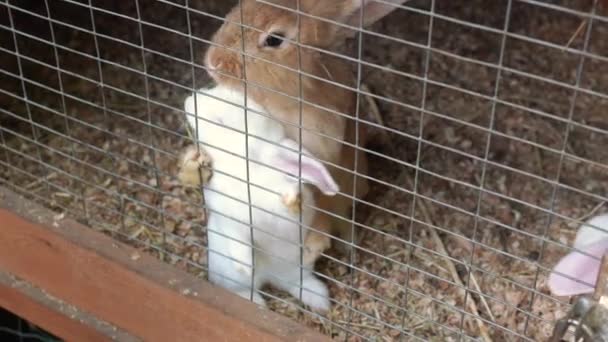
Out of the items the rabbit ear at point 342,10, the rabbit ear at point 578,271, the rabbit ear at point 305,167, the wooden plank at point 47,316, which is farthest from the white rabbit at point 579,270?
the wooden plank at point 47,316

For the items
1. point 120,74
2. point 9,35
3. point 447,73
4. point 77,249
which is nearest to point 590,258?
point 77,249

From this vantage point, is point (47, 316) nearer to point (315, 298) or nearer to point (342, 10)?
point (315, 298)

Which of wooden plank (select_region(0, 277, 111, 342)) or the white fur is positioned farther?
wooden plank (select_region(0, 277, 111, 342))

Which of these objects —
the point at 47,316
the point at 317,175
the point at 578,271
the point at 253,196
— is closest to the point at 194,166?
the point at 253,196

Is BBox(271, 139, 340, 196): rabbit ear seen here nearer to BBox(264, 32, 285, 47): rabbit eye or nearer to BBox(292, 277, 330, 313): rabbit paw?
BBox(264, 32, 285, 47): rabbit eye

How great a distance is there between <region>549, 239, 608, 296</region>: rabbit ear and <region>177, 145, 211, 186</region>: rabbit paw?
1.95 feet

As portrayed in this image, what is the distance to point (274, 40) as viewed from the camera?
1.40m

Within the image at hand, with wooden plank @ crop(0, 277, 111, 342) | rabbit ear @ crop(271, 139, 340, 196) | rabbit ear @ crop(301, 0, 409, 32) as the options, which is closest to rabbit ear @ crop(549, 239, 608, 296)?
rabbit ear @ crop(271, 139, 340, 196)

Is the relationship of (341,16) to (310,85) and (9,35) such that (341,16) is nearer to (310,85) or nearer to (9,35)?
(310,85)

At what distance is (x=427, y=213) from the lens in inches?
69.7

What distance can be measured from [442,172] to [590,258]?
2.57ft

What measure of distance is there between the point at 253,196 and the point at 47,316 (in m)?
0.51

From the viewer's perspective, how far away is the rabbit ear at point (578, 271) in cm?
110

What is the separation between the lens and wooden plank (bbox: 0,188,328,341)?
1.38m
